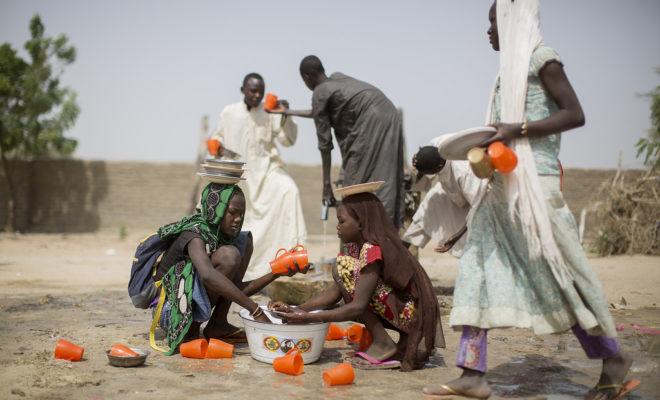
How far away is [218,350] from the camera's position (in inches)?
162

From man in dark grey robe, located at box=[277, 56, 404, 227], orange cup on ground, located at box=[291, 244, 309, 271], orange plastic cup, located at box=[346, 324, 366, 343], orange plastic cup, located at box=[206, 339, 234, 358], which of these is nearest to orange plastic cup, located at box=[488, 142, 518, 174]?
orange cup on ground, located at box=[291, 244, 309, 271]

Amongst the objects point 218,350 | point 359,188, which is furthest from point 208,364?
point 359,188

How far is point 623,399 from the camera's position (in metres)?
3.39

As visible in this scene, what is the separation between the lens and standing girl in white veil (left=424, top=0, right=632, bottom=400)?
3100 millimetres

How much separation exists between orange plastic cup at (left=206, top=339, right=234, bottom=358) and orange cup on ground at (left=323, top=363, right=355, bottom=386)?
0.82 metres

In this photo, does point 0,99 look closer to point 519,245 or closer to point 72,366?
point 72,366

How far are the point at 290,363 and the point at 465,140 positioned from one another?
1.58 m

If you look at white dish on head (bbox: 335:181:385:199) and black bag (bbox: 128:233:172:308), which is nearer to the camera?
white dish on head (bbox: 335:181:385:199)

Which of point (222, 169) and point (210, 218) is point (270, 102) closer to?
point (222, 169)

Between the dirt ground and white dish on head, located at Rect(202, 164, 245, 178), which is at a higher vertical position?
white dish on head, located at Rect(202, 164, 245, 178)

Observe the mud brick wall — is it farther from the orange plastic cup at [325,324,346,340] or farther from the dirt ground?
the orange plastic cup at [325,324,346,340]

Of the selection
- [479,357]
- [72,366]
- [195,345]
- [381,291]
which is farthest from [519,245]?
[72,366]

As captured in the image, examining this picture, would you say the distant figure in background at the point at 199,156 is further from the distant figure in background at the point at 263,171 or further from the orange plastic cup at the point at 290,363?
the orange plastic cup at the point at 290,363

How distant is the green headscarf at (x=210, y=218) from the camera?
170 inches
